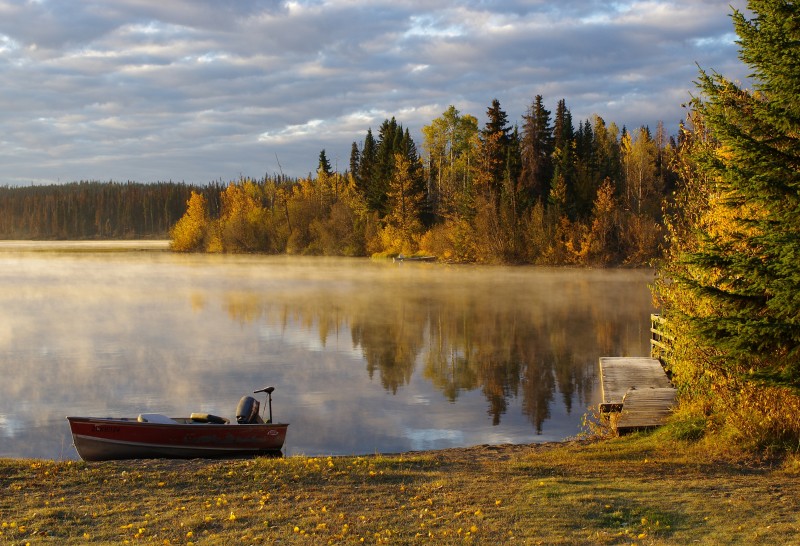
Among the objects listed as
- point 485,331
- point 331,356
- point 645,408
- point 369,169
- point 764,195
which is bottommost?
point 331,356

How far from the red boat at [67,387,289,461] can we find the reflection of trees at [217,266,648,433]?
22.0ft

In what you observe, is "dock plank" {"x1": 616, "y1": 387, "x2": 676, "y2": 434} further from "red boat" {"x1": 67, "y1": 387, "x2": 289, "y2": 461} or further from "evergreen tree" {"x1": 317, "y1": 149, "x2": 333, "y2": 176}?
"evergreen tree" {"x1": 317, "y1": 149, "x2": 333, "y2": 176}

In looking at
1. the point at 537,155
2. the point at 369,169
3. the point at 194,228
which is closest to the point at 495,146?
the point at 537,155

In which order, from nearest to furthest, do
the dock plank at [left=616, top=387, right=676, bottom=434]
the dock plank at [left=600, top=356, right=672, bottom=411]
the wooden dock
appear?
the dock plank at [left=616, top=387, right=676, bottom=434] → the wooden dock → the dock plank at [left=600, top=356, right=672, bottom=411]

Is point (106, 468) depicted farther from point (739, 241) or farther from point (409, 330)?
point (409, 330)

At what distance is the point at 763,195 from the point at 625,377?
31.4 feet

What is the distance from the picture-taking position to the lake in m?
19.7

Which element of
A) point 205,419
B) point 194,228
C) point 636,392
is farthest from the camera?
point 194,228

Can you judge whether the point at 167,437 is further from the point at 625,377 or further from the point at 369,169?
the point at 369,169

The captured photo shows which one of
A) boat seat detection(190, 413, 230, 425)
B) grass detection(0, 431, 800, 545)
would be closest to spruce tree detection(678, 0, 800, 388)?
grass detection(0, 431, 800, 545)

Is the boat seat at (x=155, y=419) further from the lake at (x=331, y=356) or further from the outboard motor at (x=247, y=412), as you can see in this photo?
the lake at (x=331, y=356)

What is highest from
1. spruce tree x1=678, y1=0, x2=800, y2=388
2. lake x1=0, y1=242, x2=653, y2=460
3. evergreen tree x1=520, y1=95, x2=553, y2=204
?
evergreen tree x1=520, y1=95, x2=553, y2=204

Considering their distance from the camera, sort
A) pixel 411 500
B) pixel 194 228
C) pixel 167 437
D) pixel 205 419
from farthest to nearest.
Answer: pixel 194 228 → pixel 205 419 → pixel 167 437 → pixel 411 500

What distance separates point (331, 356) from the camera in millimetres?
29734
